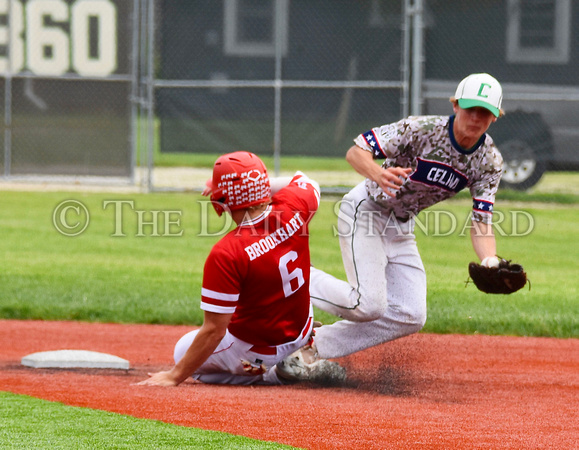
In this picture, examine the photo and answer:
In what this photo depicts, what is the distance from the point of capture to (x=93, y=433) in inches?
161

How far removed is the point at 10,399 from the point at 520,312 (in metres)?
4.87

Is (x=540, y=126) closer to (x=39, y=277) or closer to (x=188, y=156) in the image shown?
(x=188, y=156)

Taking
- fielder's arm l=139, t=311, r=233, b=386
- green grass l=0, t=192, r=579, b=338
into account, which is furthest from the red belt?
green grass l=0, t=192, r=579, b=338

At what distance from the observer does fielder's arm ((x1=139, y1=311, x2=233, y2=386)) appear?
4805 millimetres

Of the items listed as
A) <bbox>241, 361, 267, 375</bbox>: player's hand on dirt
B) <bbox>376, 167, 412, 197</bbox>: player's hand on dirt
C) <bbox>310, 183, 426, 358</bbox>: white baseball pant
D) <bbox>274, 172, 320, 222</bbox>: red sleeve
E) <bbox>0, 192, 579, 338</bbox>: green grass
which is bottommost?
<bbox>0, 192, 579, 338</bbox>: green grass

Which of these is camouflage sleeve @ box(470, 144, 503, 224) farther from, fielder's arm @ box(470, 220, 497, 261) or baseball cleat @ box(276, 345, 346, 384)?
baseball cleat @ box(276, 345, 346, 384)

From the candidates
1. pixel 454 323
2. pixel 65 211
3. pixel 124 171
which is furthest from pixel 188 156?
pixel 454 323

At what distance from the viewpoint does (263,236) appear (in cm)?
487

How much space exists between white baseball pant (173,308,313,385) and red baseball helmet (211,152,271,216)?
0.84 metres

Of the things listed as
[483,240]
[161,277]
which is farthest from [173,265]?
[483,240]

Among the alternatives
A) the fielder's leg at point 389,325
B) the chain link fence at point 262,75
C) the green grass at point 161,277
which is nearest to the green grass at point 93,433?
the green grass at point 161,277

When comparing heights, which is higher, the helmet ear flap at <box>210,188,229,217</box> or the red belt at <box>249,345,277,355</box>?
the helmet ear flap at <box>210,188,229,217</box>

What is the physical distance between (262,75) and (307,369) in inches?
397

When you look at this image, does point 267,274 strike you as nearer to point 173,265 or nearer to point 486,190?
point 486,190
